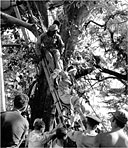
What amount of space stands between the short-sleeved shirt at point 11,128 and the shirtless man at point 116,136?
93 centimetres

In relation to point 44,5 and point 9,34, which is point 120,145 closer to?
point 44,5

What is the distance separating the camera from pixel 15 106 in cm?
396

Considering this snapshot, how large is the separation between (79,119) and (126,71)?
25.2 ft

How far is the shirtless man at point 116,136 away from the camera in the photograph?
385 centimetres

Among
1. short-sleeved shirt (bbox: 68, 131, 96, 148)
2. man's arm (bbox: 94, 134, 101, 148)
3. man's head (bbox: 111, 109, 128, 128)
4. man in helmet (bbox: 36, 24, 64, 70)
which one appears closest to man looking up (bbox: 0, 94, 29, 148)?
short-sleeved shirt (bbox: 68, 131, 96, 148)

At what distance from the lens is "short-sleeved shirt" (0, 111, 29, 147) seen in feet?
12.3

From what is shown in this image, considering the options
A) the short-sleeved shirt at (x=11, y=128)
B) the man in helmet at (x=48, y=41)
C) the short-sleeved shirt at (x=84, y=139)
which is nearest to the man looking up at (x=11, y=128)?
the short-sleeved shirt at (x=11, y=128)

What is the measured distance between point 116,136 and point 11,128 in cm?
125

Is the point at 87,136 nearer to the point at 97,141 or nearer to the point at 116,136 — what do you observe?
the point at 97,141

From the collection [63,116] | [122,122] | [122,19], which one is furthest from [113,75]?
[122,122]

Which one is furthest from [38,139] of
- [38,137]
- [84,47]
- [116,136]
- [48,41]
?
[84,47]

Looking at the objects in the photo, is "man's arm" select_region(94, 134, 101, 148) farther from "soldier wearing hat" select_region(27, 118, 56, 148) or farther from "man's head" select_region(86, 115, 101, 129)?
"soldier wearing hat" select_region(27, 118, 56, 148)

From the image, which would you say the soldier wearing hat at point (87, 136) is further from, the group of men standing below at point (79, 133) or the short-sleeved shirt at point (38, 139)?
the short-sleeved shirt at point (38, 139)

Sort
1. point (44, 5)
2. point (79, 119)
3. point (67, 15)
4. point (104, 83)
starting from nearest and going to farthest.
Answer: point (79, 119) → point (67, 15) → point (44, 5) → point (104, 83)
